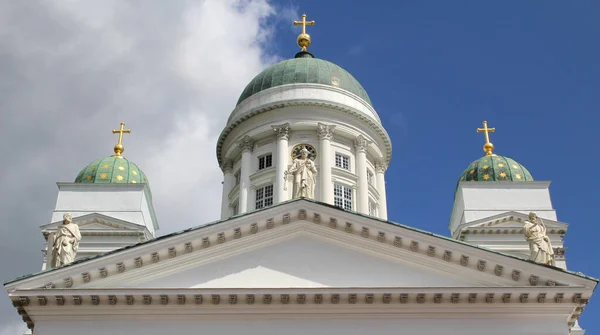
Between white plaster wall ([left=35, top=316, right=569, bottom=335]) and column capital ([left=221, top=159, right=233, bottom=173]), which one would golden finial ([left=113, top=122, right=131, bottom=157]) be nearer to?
column capital ([left=221, top=159, right=233, bottom=173])

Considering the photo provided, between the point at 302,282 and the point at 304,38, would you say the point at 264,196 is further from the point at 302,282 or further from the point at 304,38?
the point at 302,282

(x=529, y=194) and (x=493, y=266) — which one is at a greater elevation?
(x=529, y=194)

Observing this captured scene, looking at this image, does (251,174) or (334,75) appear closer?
(251,174)

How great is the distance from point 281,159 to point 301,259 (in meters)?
15.8

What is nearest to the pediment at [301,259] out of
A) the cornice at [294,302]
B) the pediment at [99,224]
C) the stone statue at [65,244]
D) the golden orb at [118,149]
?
the cornice at [294,302]

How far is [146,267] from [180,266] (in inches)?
39.0

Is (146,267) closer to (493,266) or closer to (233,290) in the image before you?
(233,290)

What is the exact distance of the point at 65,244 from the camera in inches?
939

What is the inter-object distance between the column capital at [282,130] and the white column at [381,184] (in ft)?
18.0

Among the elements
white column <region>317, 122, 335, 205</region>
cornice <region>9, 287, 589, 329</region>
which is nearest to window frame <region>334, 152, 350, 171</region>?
white column <region>317, 122, 335, 205</region>

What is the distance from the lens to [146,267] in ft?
77.1

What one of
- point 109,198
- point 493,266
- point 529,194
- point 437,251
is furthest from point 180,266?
point 529,194

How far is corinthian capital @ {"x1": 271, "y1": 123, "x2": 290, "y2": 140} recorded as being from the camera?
132 feet

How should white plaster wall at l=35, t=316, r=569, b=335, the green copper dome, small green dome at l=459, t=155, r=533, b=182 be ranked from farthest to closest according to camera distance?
the green copper dome, small green dome at l=459, t=155, r=533, b=182, white plaster wall at l=35, t=316, r=569, b=335
